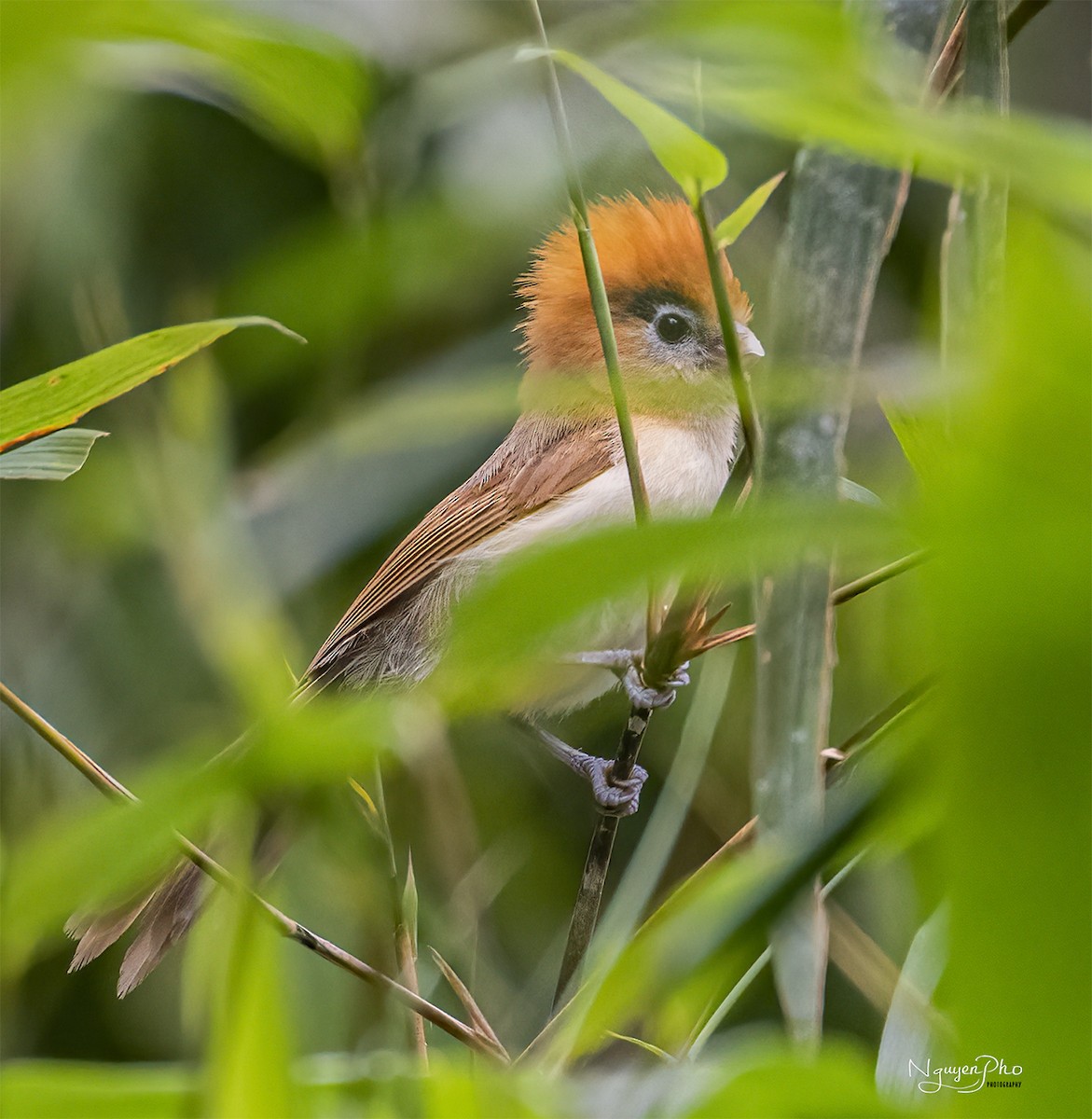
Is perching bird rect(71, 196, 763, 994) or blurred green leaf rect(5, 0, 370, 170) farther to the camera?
perching bird rect(71, 196, 763, 994)

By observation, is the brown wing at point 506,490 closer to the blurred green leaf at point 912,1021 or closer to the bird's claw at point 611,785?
the bird's claw at point 611,785

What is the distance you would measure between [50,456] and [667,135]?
41 centimetres

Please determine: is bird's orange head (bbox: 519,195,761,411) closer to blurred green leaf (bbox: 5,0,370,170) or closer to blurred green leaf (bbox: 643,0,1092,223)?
blurred green leaf (bbox: 5,0,370,170)

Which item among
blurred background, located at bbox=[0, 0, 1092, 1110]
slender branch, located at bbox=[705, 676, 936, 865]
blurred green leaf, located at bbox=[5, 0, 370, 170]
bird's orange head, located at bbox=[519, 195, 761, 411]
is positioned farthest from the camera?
bird's orange head, located at bbox=[519, 195, 761, 411]

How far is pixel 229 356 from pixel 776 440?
650mm

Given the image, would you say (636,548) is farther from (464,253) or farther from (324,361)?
(324,361)

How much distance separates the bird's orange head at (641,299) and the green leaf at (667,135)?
0.37 meters

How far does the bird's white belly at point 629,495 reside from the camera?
0.89m

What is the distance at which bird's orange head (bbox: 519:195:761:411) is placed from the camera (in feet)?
2.97

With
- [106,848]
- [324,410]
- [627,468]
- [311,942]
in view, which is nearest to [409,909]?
[311,942]

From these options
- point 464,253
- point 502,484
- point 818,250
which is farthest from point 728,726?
point 818,250

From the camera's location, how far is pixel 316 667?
2.86 feet

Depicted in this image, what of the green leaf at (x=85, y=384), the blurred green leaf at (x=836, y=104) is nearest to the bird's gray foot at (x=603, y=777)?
the green leaf at (x=85, y=384)
